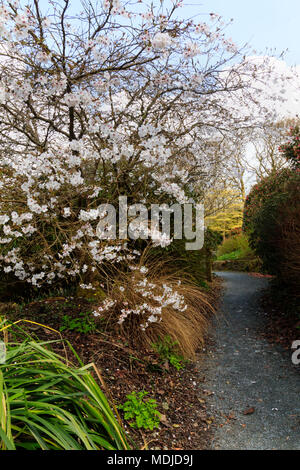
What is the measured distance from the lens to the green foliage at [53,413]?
5.38 feet

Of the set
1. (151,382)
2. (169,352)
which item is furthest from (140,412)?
(169,352)

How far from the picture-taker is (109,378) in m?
3.17

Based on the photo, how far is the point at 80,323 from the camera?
12.8 ft

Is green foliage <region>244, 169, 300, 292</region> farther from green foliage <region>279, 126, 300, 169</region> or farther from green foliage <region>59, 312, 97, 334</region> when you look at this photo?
green foliage <region>59, 312, 97, 334</region>

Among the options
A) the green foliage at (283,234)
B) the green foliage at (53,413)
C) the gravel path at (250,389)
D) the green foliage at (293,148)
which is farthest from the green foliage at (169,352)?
the green foliage at (293,148)

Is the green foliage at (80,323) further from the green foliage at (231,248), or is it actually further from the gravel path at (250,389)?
the green foliage at (231,248)

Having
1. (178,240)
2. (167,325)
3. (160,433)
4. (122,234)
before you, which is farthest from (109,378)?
(178,240)

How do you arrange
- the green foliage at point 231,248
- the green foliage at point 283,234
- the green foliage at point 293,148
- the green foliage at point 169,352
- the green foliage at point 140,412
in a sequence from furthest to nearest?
1. the green foliage at point 231,248
2. the green foliage at point 293,148
3. the green foliage at point 283,234
4. the green foliage at point 169,352
5. the green foliage at point 140,412

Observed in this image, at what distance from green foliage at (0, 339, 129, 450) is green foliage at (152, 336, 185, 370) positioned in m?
1.81

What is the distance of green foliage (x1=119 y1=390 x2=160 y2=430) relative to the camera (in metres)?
2.73

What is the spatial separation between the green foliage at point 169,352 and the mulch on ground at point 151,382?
0.16 feet

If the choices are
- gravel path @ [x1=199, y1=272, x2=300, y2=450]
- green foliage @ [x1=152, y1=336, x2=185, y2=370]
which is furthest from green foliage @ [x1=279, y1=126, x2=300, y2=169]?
green foliage @ [x1=152, y1=336, x2=185, y2=370]

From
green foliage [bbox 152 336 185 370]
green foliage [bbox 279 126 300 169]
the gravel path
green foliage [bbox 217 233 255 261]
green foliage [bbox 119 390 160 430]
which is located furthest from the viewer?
green foliage [bbox 217 233 255 261]

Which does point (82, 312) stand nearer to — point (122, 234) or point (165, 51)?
point (122, 234)
